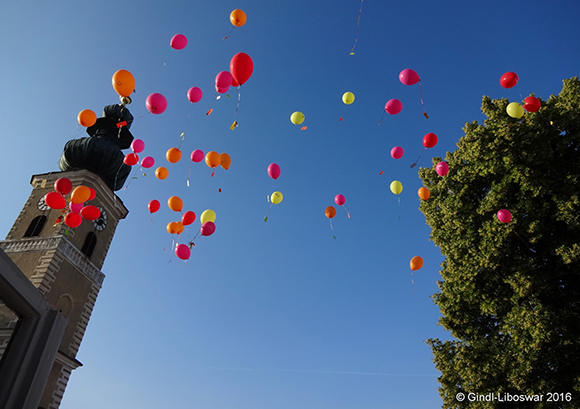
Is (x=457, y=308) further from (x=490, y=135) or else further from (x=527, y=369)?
(x=490, y=135)

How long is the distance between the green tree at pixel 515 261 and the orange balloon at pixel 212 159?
697 cm

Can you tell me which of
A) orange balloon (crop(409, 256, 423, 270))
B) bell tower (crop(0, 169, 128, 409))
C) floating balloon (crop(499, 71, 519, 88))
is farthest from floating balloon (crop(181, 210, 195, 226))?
bell tower (crop(0, 169, 128, 409))

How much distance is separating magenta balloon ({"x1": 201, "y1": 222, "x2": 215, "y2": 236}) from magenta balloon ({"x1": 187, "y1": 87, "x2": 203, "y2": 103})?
359cm

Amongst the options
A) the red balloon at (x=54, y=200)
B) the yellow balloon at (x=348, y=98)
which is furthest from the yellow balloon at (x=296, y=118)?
the red balloon at (x=54, y=200)

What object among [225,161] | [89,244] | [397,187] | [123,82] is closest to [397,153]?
[397,187]

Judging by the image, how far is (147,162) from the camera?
12133mm

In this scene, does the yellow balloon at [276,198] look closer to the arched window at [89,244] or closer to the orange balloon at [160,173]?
the orange balloon at [160,173]

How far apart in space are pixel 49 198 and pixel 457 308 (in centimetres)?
1139

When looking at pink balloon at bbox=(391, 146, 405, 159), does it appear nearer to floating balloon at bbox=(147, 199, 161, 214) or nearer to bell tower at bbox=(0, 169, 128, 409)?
floating balloon at bbox=(147, 199, 161, 214)

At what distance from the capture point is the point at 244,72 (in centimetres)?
884

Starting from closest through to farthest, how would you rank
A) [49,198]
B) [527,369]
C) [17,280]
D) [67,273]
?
[17,280] < [527,369] < [49,198] < [67,273]

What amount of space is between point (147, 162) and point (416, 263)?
882 centimetres

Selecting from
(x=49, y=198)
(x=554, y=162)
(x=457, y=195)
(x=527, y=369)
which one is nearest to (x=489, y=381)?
(x=527, y=369)

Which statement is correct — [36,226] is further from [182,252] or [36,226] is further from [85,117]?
[182,252]
